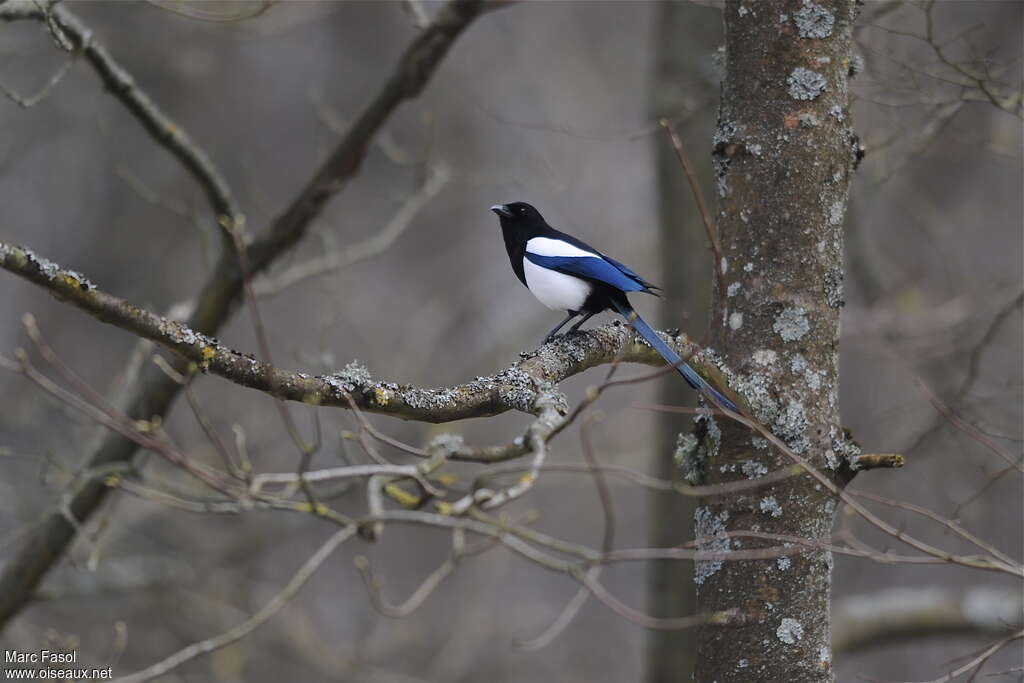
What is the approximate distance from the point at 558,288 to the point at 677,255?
2.40 m

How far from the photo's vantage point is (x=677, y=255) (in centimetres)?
607

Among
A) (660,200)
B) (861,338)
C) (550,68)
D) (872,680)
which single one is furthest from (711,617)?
(550,68)

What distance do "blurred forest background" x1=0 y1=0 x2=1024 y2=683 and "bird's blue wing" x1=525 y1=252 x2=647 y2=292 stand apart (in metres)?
0.58

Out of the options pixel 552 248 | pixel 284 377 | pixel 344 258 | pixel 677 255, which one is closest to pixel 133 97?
pixel 344 258

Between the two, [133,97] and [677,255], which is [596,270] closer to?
[133,97]

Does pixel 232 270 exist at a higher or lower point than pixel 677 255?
lower

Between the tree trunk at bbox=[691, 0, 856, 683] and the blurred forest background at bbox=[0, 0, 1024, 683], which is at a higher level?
the blurred forest background at bbox=[0, 0, 1024, 683]

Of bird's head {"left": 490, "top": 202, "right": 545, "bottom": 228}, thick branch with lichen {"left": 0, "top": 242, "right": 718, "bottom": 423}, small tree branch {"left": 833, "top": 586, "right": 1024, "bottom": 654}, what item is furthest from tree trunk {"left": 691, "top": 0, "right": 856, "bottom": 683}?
small tree branch {"left": 833, "top": 586, "right": 1024, "bottom": 654}

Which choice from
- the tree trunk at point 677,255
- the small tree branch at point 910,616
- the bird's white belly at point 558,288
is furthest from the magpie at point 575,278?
the small tree branch at point 910,616

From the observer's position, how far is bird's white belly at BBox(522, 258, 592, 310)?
3783 millimetres

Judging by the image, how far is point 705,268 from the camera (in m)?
5.99

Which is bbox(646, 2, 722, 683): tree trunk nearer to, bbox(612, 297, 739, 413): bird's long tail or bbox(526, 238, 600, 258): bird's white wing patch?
bbox(526, 238, 600, 258): bird's white wing patch

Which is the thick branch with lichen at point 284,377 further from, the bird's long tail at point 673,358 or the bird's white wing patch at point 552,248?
the bird's white wing patch at point 552,248

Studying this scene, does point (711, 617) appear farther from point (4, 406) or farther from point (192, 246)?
point (192, 246)
